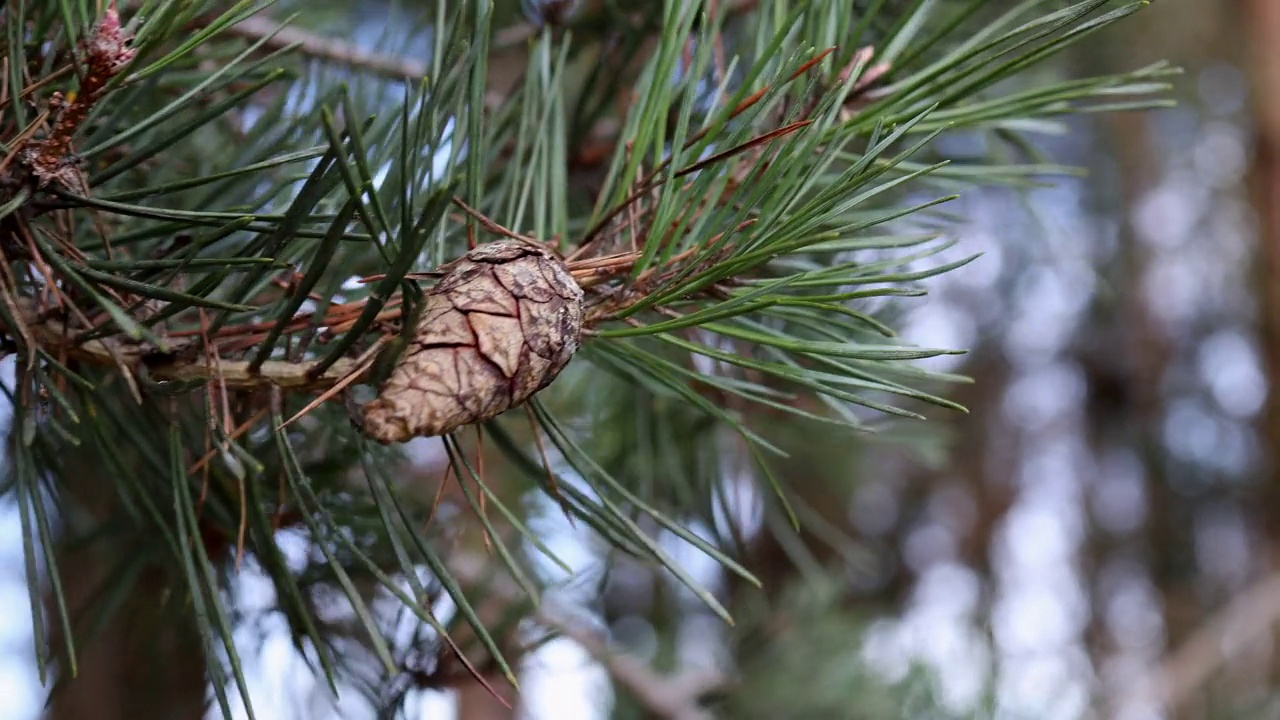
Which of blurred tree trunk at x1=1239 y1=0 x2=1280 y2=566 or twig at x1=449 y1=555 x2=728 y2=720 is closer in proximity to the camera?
twig at x1=449 y1=555 x2=728 y2=720

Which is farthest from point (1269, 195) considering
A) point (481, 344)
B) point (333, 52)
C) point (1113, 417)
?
point (481, 344)

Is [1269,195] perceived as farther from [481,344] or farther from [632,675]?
[481,344]

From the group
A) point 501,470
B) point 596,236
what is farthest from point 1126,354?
point 596,236

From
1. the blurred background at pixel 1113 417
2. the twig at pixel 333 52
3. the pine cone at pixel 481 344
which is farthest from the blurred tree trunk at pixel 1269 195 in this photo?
the pine cone at pixel 481 344

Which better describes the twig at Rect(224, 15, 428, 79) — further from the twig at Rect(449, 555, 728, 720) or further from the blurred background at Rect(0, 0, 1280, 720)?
the blurred background at Rect(0, 0, 1280, 720)

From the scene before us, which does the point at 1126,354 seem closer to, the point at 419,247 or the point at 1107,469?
the point at 1107,469

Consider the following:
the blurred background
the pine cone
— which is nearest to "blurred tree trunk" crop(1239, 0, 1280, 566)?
the blurred background

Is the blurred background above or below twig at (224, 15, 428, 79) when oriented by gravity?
below

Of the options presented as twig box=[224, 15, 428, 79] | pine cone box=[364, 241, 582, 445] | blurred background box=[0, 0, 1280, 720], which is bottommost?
blurred background box=[0, 0, 1280, 720]
